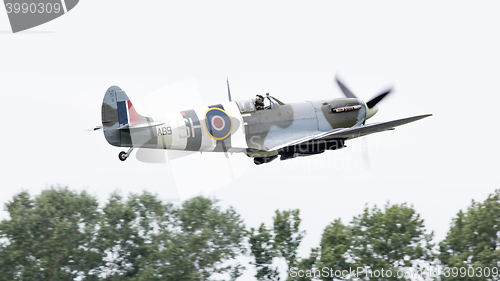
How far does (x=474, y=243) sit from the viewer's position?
120 ft

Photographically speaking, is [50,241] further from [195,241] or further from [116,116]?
[116,116]

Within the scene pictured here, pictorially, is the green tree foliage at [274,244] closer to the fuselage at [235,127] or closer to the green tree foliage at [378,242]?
the green tree foliage at [378,242]

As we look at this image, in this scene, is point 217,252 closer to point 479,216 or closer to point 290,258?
point 290,258

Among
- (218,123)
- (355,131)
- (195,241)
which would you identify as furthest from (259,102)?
(195,241)

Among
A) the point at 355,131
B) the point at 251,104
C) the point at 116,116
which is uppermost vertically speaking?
the point at 251,104

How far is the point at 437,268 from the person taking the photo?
3625 cm

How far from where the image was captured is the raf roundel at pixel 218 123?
16609 millimetres

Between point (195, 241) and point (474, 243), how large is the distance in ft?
52.8

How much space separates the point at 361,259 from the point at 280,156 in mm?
19898

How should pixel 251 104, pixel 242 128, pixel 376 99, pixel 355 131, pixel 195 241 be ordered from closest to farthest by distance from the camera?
pixel 355 131 < pixel 242 128 < pixel 251 104 < pixel 376 99 < pixel 195 241

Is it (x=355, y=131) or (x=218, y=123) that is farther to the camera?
(x=355, y=131)

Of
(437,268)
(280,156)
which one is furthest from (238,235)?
(280,156)

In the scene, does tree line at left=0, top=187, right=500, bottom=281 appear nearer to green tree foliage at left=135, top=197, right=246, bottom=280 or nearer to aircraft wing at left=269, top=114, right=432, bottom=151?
green tree foliage at left=135, top=197, right=246, bottom=280

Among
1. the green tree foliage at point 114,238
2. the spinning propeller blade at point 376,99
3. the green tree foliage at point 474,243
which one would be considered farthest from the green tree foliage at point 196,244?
the spinning propeller blade at point 376,99
